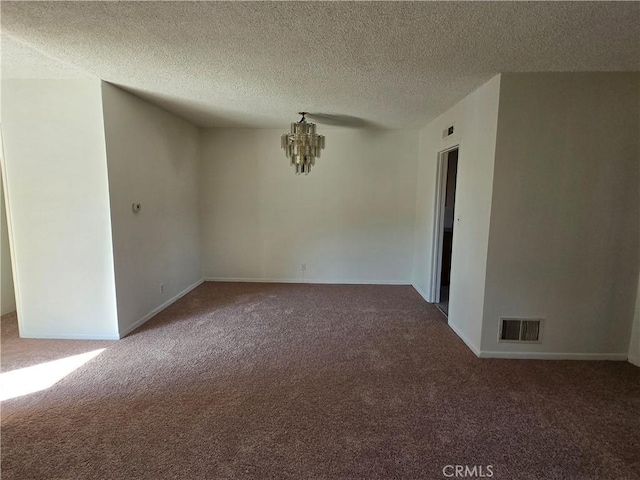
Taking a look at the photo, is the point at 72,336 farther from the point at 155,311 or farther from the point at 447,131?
the point at 447,131

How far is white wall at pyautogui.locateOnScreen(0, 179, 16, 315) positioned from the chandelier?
131 inches

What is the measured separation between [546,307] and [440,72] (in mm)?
2223

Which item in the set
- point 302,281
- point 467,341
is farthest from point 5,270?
point 467,341

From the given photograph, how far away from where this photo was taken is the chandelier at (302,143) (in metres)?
3.70

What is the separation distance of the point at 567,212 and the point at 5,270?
5.97 meters

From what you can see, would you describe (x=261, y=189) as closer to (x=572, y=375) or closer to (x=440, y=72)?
(x=440, y=72)

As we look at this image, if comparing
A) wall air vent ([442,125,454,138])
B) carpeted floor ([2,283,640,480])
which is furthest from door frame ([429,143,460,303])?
carpeted floor ([2,283,640,480])

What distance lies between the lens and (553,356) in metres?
2.70

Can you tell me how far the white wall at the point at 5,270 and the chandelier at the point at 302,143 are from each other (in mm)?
3337

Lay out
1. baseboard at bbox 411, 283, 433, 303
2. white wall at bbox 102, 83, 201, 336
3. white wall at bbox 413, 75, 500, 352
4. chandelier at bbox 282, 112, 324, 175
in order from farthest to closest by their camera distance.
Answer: baseboard at bbox 411, 283, 433, 303 → chandelier at bbox 282, 112, 324, 175 → white wall at bbox 102, 83, 201, 336 → white wall at bbox 413, 75, 500, 352

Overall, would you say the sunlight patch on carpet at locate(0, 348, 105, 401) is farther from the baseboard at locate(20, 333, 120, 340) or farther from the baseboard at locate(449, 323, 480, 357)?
the baseboard at locate(449, 323, 480, 357)

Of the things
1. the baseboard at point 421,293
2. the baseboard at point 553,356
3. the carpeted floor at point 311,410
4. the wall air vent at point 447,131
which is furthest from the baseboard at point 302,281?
the wall air vent at point 447,131

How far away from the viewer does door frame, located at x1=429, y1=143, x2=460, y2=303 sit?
3.94m

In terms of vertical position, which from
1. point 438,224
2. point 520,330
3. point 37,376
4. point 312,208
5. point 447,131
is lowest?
point 37,376
